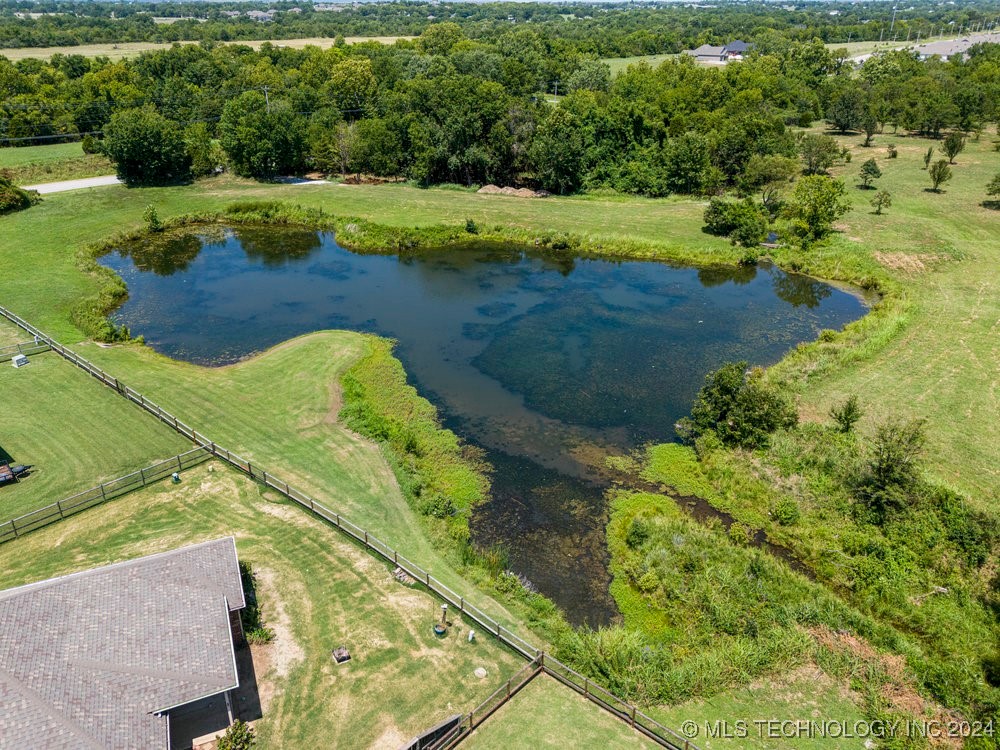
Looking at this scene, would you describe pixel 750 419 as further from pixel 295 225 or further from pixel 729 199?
pixel 295 225

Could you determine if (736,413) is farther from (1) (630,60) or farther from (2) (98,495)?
(1) (630,60)

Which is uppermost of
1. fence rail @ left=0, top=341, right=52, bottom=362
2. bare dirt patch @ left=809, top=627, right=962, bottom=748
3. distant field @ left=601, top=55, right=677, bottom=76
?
distant field @ left=601, top=55, right=677, bottom=76

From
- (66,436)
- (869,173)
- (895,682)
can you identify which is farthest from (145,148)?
(895,682)

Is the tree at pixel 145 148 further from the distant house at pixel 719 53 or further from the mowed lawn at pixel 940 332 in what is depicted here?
the distant house at pixel 719 53

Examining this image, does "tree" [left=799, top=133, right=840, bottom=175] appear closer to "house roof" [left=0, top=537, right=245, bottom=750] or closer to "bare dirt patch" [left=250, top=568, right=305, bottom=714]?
"bare dirt patch" [left=250, top=568, right=305, bottom=714]

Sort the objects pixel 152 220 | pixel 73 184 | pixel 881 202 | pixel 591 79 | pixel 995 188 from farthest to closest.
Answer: pixel 591 79, pixel 73 184, pixel 995 188, pixel 881 202, pixel 152 220

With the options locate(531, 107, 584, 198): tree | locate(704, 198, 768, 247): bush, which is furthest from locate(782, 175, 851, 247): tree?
locate(531, 107, 584, 198): tree

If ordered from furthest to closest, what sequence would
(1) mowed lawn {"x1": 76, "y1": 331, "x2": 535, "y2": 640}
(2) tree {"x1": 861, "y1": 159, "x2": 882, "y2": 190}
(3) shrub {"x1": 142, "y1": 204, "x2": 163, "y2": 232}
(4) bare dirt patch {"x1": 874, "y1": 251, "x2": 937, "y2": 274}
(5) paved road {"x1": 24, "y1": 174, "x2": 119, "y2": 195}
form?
1. (2) tree {"x1": 861, "y1": 159, "x2": 882, "y2": 190}
2. (5) paved road {"x1": 24, "y1": 174, "x2": 119, "y2": 195}
3. (3) shrub {"x1": 142, "y1": 204, "x2": 163, "y2": 232}
4. (4) bare dirt patch {"x1": 874, "y1": 251, "x2": 937, "y2": 274}
5. (1) mowed lawn {"x1": 76, "y1": 331, "x2": 535, "y2": 640}
